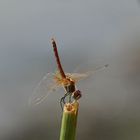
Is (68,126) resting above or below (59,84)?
below

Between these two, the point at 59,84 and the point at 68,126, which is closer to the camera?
the point at 68,126

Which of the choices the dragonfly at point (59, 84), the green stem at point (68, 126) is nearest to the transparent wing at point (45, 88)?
the dragonfly at point (59, 84)

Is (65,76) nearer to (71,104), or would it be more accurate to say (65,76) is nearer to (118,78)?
(71,104)

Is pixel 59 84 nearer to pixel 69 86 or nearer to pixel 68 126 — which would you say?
pixel 69 86

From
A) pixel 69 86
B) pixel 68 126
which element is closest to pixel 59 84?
pixel 69 86

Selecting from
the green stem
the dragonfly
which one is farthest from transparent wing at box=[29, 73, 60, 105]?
the green stem

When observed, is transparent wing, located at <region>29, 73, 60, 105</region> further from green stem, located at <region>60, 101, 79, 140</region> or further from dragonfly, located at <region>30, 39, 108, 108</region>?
green stem, located at <region>60, 101, 79, 140</region>

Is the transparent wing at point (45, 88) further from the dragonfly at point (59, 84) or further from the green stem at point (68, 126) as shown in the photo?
the green stem at point (68, 126)
